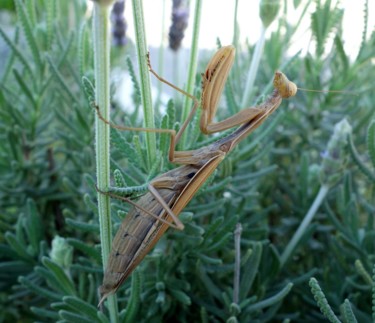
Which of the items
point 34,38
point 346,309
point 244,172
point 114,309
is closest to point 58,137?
point 34,38

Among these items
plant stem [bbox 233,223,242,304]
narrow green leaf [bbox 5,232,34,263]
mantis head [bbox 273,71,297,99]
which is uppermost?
mantis head [bbox 273,71,297,99]

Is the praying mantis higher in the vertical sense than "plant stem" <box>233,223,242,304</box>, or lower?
higher

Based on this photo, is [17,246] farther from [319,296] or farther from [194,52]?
[319,296]

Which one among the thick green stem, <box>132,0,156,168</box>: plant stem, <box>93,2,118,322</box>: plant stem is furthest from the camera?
the thick green stem

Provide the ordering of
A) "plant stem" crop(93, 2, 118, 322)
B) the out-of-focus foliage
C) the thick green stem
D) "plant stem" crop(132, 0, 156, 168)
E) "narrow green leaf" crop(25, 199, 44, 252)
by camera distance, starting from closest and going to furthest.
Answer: "plant stem" crop(93, 2, 118, 322)
"plant stem" crop(132, 0, 156, 168)
the thick green stem
the out-of-focus foliage
"narrow green leaf" crop(25, 199, 44, 252)

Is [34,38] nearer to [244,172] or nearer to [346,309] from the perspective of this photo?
[244,172]

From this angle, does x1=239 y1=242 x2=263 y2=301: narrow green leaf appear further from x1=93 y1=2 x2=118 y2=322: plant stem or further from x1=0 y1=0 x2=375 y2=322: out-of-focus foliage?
x1=93 y1=2 x2=118 y2=322: plant stem

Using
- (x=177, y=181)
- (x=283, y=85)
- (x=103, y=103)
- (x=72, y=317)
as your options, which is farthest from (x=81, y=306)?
(x=283, y=85)

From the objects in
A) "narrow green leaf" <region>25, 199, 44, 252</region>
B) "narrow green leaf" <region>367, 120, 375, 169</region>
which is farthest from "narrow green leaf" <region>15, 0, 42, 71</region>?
"narrow green leaf" <region>367, 120, 375, 169</region>

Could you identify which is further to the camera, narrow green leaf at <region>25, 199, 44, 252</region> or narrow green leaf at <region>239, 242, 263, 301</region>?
narrow green leaf at <region>25, 199, 44, 252</region>
